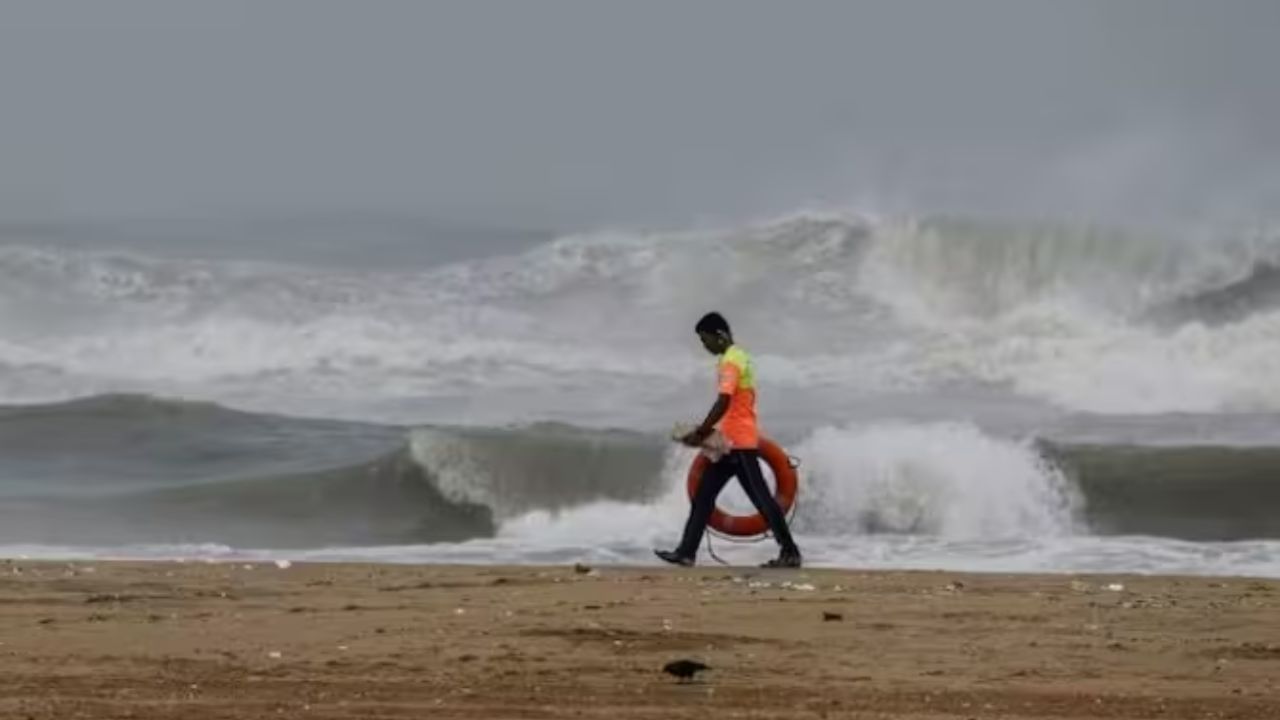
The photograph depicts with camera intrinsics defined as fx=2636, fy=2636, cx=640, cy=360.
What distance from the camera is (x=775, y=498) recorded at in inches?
518

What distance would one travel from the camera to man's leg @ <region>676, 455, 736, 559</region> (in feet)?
41.2

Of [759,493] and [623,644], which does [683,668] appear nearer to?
[623,644]

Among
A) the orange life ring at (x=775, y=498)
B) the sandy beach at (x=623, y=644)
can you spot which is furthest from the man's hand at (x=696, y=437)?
the sandy beach at (x=623, y=644)

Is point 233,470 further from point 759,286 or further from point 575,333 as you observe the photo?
point 759,286

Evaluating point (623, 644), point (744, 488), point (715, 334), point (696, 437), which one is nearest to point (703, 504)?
point (744, 488)

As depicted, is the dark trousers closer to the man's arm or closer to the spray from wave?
the man's arm

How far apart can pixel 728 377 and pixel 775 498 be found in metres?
1.03

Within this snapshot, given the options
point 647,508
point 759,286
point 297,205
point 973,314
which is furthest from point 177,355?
point 297,205

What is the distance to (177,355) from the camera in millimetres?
26922

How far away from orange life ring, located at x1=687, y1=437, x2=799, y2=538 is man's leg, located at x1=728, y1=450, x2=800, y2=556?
0.40 m

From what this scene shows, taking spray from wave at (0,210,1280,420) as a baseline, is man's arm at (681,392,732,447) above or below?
below

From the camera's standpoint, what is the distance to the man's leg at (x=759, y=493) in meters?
12.5

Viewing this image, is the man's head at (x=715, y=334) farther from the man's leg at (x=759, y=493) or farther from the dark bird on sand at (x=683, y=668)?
the dark bird on sand at (x=683, y=668)

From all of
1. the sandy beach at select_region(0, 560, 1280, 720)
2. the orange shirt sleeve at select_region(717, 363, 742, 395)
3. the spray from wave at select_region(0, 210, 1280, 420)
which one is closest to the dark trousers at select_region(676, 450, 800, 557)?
the orange shirt sleeve at select_region(717, 363, 742, 395)
